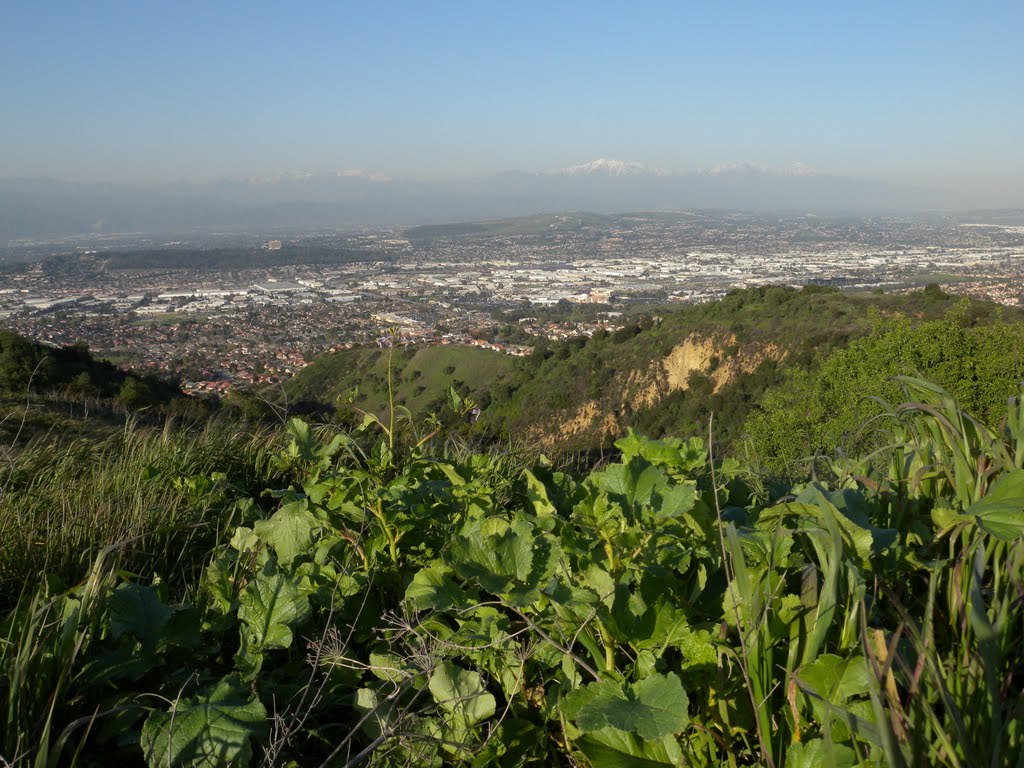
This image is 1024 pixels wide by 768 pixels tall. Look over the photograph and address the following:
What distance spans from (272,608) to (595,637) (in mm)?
735

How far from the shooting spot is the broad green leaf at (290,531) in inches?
74.4

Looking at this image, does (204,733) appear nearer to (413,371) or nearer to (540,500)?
(540,500)

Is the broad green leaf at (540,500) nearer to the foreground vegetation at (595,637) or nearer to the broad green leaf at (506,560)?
the foreground vegetation at (595,637)

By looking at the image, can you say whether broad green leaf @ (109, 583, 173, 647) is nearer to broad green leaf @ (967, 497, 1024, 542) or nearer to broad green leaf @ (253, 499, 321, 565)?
broad green leaf @ (253, 499, 321, 565)

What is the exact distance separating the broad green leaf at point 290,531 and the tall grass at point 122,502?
21cm

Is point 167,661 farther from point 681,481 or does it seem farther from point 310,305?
point 310,305

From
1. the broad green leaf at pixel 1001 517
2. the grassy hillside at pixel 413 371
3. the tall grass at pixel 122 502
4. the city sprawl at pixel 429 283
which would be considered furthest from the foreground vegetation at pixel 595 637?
the grassy hillside at pixel 413 371

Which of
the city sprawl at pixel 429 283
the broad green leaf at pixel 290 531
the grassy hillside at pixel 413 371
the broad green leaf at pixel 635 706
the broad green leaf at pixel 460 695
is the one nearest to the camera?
the broad green leaf at pixel 635 706

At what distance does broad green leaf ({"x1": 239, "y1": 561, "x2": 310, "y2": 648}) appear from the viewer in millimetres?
1557

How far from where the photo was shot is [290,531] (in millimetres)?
1901

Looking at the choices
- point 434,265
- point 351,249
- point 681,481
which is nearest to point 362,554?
point 681,481

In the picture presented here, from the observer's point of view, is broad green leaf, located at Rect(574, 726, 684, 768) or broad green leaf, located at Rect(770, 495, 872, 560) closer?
broad green leaf, located at Rect(574, 726, 684, 768)

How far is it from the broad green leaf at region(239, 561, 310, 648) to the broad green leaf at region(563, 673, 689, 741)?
0.68 metres

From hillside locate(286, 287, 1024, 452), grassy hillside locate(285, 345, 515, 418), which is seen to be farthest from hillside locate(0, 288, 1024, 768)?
grassy hillside locate(285, 345, 515, 418)
